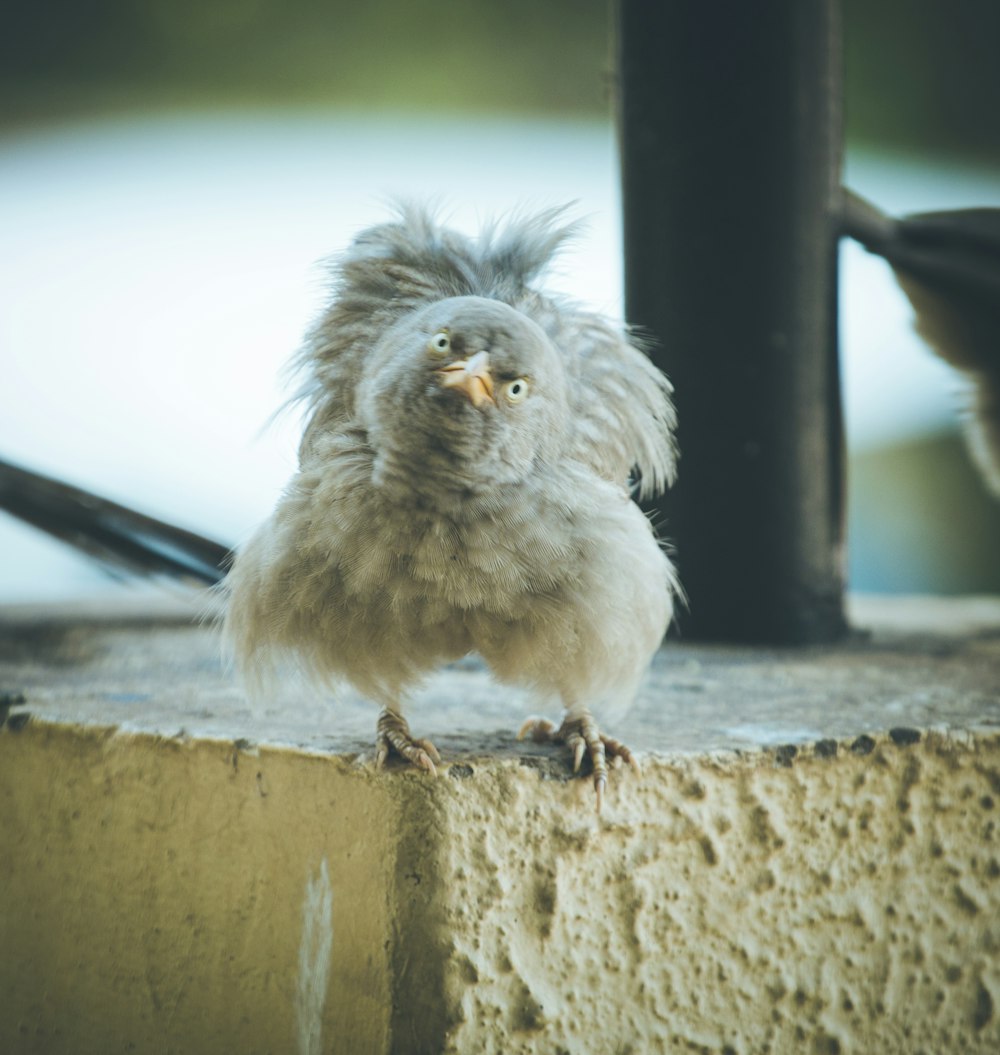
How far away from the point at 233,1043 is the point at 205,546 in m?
1.18

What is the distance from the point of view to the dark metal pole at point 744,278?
2.47 metres

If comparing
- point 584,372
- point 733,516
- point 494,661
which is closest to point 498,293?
point 584,372

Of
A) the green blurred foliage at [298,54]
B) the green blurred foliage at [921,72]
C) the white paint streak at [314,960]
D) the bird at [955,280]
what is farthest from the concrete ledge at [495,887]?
the green blurred foliage at [921,72]

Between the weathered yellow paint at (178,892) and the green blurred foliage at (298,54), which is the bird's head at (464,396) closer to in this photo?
the weathered yellow paint at (178,892)

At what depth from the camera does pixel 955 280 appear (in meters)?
2.69

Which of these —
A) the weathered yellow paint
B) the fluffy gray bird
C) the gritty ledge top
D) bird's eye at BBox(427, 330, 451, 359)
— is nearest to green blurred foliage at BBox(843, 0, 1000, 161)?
the gritty ledge top

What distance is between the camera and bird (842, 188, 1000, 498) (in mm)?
2676

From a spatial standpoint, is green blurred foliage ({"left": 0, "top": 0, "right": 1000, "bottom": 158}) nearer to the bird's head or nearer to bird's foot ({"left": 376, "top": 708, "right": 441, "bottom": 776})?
the bird's head

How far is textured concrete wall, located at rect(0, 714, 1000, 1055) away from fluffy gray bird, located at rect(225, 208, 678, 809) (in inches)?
5.1

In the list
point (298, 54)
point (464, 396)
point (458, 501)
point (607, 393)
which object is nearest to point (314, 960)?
point (458, 501)

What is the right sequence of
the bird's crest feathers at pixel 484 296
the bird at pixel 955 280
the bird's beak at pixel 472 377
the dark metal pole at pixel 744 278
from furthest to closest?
the bird at pixel 955 280 → the dark metal pole at pixel 744 278 → the bird's crest feathers at pixel 484 296 → the bird's beak at pixel 472 377

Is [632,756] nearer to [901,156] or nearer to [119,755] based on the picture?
[119,755]

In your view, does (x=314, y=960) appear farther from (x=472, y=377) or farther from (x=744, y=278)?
(x=744, y=278)

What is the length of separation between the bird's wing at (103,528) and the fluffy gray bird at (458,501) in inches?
35.4
